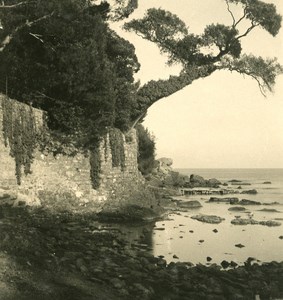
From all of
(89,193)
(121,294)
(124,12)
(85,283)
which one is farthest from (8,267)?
(124,12)

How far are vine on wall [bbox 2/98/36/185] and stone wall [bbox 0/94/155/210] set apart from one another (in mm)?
208

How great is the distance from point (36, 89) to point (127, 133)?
710cm

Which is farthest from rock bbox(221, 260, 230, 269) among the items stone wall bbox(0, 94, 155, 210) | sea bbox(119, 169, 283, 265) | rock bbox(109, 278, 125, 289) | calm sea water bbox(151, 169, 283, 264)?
stone wall bbox(0, 94, 155, 210)

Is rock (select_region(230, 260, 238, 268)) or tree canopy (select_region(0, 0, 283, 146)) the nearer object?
rock (select_region(230, 260, 238, 268))

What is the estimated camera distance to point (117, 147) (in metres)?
23.0

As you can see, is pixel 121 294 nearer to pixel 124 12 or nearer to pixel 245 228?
pixel 245 228

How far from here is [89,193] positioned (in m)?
20.4

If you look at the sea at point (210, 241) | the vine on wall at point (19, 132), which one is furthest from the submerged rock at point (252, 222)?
the vine on wall at point (19, 132)

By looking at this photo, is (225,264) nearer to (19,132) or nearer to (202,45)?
(19,132)

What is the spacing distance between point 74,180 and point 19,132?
430cm

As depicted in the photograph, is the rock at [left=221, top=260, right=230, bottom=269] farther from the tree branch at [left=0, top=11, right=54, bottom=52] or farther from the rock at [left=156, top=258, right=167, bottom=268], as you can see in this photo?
the tree branch at [left=0, top=11, right=54, bottom=52]

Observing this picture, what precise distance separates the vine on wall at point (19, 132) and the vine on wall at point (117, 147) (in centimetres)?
602

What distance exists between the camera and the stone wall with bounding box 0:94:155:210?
51.3ft

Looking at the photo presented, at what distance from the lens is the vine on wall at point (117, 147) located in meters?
22.7
